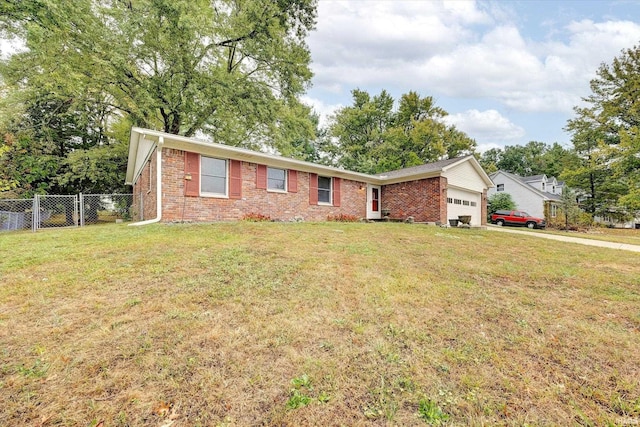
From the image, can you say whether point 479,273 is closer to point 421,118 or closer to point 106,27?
point 106,27

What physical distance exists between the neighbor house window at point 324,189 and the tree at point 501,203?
710 inches

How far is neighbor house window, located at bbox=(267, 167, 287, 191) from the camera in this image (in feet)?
37.3

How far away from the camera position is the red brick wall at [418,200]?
1395 centimetres

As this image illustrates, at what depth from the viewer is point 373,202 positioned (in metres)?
16.2

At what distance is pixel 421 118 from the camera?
29.0 metres

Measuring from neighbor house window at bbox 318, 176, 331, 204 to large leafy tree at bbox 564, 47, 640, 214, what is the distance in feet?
62.3

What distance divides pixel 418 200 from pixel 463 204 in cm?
353

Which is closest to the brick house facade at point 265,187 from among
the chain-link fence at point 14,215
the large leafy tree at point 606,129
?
the chain-link fence at point 14,215

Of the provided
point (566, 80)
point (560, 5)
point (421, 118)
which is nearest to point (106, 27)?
point (560, 5)

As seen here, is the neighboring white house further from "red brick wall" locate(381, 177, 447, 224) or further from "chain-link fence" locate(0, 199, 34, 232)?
"chain-link fence" locate(0, 199, 34, 232)

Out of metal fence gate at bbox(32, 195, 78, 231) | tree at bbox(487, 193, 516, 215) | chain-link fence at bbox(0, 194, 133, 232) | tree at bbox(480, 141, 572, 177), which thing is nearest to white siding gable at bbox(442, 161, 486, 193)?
tree at bbox(487, 193, 516, 215)

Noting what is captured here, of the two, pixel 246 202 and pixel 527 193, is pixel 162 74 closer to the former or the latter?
pixel 246 202

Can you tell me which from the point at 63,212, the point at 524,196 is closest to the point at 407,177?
the point at 63,212

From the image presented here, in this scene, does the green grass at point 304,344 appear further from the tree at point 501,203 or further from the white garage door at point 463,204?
the tree at point 501,203
